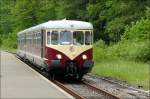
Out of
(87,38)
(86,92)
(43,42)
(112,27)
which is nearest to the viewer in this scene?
(86,92)

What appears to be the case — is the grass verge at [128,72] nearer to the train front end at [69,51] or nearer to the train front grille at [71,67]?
the train front end at [69,51]

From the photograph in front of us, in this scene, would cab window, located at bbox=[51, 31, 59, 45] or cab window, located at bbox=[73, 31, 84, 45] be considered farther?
cab window, located at bbox=[73, 31, 84, 45]

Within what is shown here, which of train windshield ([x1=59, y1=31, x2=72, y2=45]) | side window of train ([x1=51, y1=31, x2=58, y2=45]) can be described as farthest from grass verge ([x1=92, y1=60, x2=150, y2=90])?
side window of train ([x1=51, y1=31, x2=58, y2=45])

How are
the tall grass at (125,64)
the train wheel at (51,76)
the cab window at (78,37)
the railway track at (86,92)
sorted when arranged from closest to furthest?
the railway track at (86,92) < the tall grass at (125,64) < the cab window at (78,37) < the train wheel at (51,76)

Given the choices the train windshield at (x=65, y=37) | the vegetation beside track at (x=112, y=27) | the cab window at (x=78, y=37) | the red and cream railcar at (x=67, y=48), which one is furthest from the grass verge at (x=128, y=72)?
the train windshield at (x=65, y=37)

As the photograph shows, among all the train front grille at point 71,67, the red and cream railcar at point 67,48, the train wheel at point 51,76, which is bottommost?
the train wheel at point 51,76

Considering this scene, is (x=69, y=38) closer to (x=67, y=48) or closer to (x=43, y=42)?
(x=67, y=48)

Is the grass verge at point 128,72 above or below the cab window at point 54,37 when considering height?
below

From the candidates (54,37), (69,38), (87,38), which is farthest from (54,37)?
(87,38)

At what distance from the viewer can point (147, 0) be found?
49.2 metres

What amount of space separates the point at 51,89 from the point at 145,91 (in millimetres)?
3269

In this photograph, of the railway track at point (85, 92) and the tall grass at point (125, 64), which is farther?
the tall grass at point (125, 64)

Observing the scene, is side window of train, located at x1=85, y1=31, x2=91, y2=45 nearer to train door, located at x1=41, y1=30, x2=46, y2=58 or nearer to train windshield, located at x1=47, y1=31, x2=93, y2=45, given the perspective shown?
train windshield, located at x1=47, y1=31, x2=93, y2=45

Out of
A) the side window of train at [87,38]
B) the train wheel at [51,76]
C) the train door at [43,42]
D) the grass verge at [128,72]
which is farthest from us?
the train wheel at [51,76]
